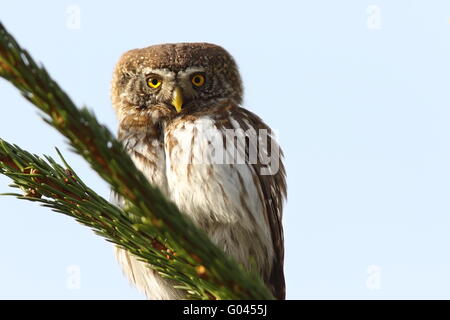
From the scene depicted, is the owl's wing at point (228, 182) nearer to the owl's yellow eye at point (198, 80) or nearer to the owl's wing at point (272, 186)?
the owl's wing at point (272, 186)

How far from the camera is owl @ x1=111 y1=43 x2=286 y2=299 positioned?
4.19m

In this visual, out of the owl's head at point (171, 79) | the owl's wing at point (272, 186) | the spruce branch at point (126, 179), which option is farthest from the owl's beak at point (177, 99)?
the spruce branch at point (126, 179)

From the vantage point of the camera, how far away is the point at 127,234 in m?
2.60

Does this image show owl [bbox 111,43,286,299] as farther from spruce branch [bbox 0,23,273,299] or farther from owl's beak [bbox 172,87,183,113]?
spruce branch [bbox 0,23,273,299]

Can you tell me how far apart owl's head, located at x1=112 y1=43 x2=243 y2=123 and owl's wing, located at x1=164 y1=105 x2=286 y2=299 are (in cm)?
35

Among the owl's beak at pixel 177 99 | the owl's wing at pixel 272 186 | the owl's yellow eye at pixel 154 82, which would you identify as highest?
the owl's yellow eye at pixel 154 82

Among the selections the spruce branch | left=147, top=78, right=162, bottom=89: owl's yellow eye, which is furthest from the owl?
the spruce branch

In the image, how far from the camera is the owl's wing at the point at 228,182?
164 inches

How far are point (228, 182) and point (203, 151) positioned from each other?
0.95 ft

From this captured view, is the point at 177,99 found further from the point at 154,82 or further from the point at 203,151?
the point at 203,151

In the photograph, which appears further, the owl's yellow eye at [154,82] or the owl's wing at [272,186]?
the owl's yellow eye at [154,82]

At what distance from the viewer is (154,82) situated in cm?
502
